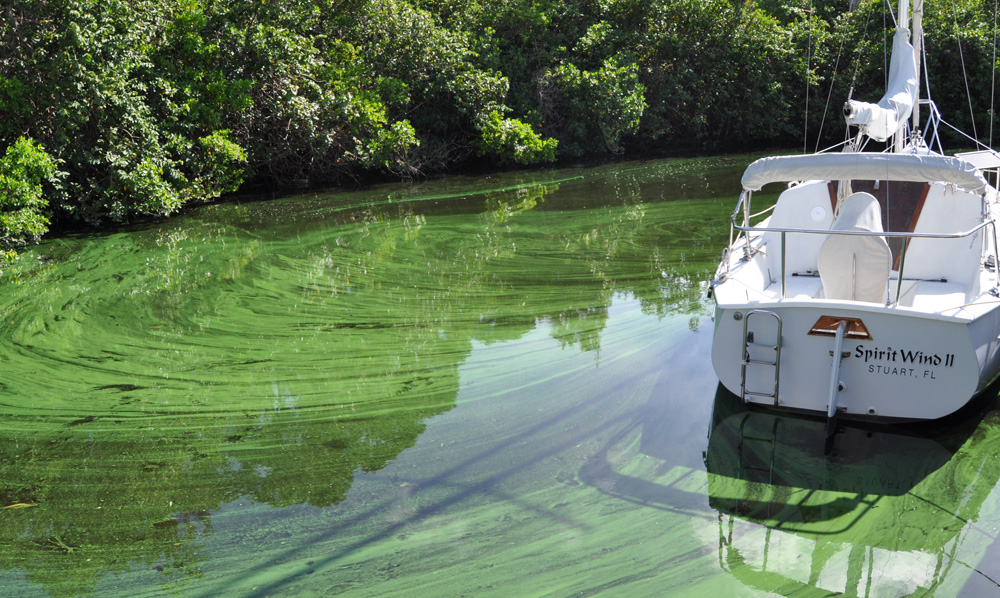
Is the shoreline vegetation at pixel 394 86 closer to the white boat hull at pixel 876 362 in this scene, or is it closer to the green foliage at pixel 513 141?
the green foliage at pixel 513 141

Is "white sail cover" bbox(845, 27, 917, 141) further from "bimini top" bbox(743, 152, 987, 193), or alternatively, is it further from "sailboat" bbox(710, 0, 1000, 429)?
"bimini top" bbox(743, 152, 987, 193)

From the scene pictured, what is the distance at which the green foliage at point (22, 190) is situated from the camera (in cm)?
838

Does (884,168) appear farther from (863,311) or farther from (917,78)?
(917,78)

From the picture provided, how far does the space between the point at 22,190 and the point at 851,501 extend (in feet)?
28.0

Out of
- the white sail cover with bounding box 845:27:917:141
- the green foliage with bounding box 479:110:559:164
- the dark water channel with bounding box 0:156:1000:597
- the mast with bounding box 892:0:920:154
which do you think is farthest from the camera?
the green foliage with bounding box 479:110:559:164

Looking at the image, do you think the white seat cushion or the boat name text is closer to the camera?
the boat name text

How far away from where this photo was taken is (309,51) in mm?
11898

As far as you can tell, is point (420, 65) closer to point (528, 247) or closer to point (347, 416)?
point (528, 247)

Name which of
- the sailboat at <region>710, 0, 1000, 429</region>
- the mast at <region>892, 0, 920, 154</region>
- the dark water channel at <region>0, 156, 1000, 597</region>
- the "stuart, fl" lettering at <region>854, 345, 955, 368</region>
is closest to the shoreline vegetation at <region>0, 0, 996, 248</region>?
the dark water channel at <region>0, 156, 1000, 597</region>

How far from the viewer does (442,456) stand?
3.93 metres

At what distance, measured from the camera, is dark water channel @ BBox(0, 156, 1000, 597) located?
3.00 meters

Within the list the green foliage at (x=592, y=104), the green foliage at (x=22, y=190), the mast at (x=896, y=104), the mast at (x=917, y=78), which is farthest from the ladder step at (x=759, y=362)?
the green foliage at (x=592, y=104)

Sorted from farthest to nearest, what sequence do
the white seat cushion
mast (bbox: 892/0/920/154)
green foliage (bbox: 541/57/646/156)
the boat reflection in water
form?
1. green foliage (bbox: 541/57/646/156)
2. mast (bbox: 892/0/920/154)
3. the white seat cushion
4. the boat reflection in water

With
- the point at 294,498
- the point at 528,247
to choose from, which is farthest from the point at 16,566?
the point at 528,247
